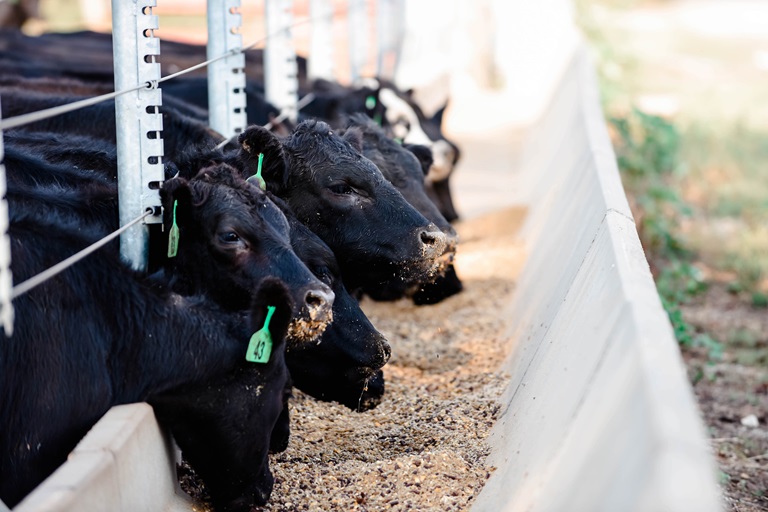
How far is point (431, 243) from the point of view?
469cm

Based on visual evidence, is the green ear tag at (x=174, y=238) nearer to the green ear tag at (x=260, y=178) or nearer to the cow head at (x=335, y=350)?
the green ear tag at (x=260, y=178)

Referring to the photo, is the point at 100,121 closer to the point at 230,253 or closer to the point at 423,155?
the point at 423,155

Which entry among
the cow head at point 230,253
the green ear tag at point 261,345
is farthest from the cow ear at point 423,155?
the green ear tag at point 261,345

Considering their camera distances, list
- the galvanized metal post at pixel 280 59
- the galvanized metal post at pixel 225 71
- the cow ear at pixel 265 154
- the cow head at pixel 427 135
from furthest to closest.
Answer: the cow head at pixel 427 135 → the galvanized metal post at pixel 280 59 → the galvanized metal post at pixel 225 71 → the cow ear at pixel 265 154

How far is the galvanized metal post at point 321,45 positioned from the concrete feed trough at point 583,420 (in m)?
4.55

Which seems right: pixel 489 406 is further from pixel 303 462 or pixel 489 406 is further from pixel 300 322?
pixel 300 322

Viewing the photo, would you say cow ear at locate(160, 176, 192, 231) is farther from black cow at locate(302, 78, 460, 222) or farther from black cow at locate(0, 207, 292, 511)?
black cow at locate(302, 78, 460, 222)

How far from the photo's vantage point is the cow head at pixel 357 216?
4699 mm

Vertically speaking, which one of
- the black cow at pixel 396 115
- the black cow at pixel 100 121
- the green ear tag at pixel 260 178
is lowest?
the black cow at pixel 396 115

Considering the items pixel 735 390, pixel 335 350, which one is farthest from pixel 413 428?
pixel 735 390

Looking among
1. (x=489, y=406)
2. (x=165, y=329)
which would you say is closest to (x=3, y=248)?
(x=165, y=329)

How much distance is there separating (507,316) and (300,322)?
9.56ft

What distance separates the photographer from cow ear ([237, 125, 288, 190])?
4.44m

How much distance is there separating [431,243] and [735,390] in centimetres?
284
